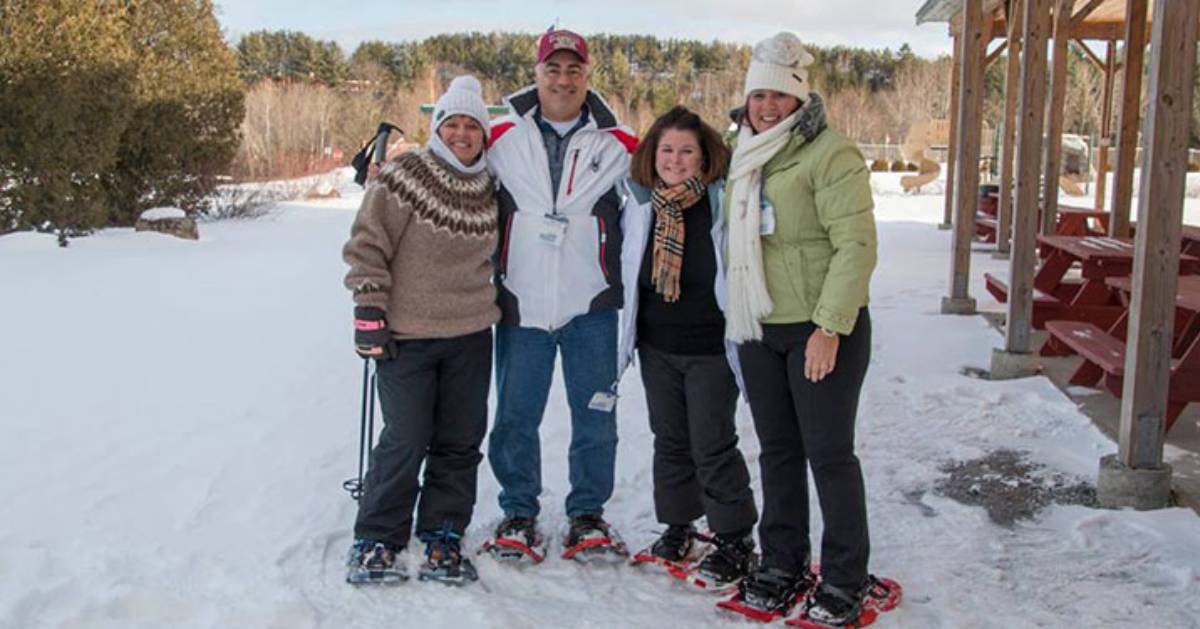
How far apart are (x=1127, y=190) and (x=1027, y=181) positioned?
10.4ft

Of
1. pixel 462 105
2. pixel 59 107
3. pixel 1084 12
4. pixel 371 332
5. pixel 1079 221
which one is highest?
pixel 1084 12

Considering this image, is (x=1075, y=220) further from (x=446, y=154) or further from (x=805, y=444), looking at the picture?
(x=446, y=154)

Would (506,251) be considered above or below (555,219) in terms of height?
below

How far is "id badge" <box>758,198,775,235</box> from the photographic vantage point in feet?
9.63

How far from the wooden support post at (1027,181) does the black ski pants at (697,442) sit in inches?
119

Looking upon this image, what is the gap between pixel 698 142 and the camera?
326cm

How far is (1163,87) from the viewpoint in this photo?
12.0 feet

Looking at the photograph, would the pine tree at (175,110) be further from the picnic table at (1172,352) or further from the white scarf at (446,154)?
the picnic table at (1172,352)

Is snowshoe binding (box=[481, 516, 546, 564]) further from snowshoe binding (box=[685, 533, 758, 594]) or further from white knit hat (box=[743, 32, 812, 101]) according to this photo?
white knit hat (box=[743, 32, 812, 101])

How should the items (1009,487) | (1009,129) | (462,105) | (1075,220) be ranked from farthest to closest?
1. (1009,129)
2. (1075,220)
3. (1009,487)
4. (462,105)

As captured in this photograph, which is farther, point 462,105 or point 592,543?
point 592,543

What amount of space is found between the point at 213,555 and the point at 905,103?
42045mm

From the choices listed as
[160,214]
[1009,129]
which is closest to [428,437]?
[1009,129]

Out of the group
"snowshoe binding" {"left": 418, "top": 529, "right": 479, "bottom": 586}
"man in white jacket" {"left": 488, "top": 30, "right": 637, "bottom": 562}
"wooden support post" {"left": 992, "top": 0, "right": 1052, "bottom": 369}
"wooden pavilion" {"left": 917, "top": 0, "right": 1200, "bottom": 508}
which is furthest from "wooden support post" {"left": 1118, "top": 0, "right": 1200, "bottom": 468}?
"snowshoe binding" {"left": 418, "top": 529, "right": 479, "bottom": 586}
